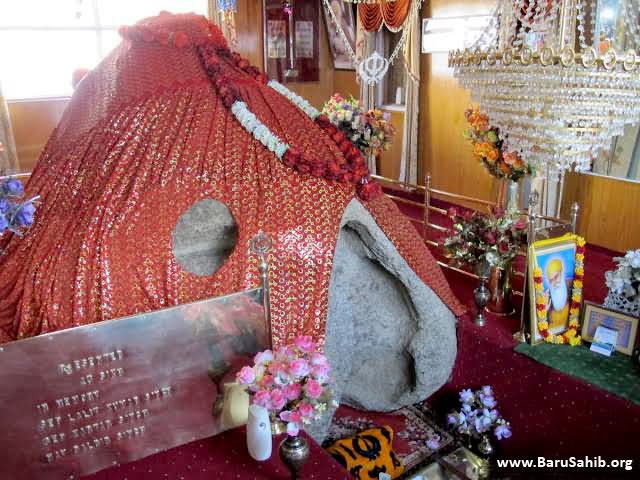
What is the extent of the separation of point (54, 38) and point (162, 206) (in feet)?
16.4

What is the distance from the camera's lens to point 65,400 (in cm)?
186

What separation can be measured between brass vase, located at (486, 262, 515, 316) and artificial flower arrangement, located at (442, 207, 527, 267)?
0.58 ft

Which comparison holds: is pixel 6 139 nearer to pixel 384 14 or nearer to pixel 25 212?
pixel 384 14

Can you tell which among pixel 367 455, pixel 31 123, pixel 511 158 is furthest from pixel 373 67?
pixel 367 455

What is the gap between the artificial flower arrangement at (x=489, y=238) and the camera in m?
2.87

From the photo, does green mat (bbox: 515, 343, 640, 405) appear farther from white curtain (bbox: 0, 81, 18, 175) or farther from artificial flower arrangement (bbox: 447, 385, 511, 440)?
white curtain (bbox: 0, 81, 18, 175)

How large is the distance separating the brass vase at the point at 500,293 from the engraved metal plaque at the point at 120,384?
4.93ft

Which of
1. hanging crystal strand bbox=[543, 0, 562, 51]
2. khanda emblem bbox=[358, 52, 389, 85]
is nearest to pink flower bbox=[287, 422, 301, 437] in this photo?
hanging crystal strand bbox=[543, 0, 562, 51]

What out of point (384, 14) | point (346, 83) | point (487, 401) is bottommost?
point (487, 401)

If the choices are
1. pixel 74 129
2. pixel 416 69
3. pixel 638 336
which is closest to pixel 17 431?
pixel 74 129

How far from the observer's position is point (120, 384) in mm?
1933

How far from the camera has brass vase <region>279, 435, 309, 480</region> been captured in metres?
1.84

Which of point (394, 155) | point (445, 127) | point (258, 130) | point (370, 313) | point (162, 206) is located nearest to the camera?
point (162, 206)

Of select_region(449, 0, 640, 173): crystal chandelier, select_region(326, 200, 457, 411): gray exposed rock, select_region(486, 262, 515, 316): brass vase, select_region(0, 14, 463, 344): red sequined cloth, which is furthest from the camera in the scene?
select_region(486, 262, 515, 316): brass vase
